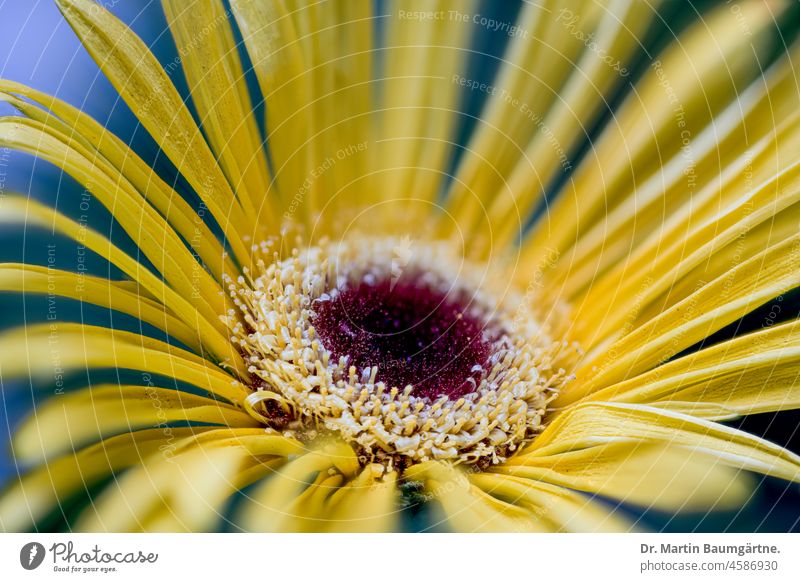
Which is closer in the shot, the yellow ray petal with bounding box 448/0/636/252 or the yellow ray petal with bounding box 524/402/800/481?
the yellow ray petal with bounding box 524/402/800/481

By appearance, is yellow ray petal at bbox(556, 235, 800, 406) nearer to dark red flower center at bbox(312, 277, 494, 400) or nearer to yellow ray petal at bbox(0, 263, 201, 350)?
dark red flower center at bbox(312, 277, 494, 400)

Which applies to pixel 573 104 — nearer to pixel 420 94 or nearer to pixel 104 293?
pixel 420 94

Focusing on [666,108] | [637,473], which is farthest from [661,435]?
[666,108]

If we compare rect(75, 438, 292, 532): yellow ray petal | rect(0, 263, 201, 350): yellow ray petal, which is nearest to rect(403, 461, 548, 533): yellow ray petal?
rect(75, 438, 292, 532): yellow ray petal

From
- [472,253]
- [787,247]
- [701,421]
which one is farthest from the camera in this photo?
[472,253]

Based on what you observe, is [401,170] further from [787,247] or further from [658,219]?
[787,247]
